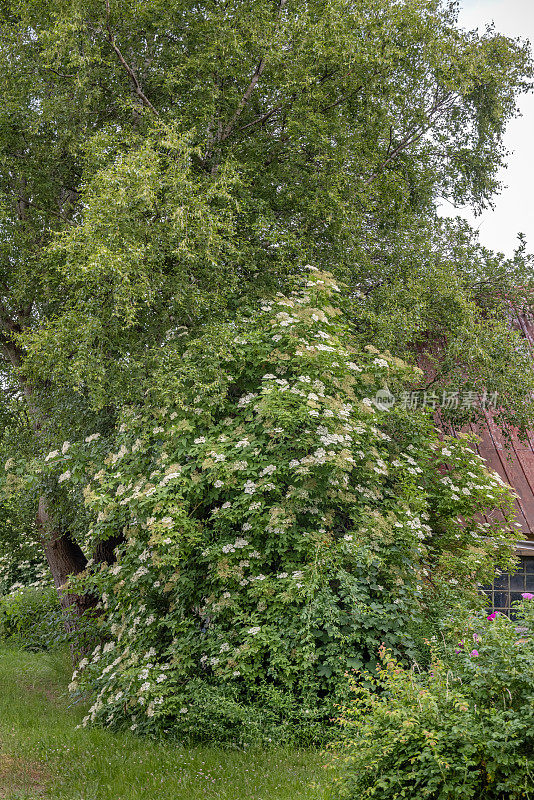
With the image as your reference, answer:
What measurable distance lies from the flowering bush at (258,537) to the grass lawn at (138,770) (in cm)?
36

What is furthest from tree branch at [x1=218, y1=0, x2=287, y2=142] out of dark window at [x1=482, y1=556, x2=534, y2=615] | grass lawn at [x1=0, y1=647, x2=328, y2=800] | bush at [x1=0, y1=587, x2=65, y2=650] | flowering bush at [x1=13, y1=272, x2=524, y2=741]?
bush at [x1=0, y1=587, x2=65, y2=650]

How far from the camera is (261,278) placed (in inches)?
404

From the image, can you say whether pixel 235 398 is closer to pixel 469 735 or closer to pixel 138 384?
pixel 138 384

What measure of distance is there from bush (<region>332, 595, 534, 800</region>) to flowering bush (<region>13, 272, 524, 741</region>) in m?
2.22

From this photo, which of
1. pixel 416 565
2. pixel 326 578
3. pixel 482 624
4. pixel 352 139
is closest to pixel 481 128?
pixel 352 139

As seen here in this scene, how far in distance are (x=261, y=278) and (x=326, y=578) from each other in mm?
4942

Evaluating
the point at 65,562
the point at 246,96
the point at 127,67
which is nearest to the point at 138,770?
the point at 65,562

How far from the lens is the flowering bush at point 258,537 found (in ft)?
22.5

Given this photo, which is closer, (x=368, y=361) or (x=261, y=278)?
(x=368, y=361)

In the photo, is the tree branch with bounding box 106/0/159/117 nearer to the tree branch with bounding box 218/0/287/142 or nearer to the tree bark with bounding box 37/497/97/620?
the tree branch with bounding box 218/0/287/142

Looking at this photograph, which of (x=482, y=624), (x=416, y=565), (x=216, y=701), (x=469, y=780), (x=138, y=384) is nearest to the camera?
(x=469, y=780)

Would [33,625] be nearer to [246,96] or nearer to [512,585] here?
[512,585]

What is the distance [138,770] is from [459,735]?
3411mm

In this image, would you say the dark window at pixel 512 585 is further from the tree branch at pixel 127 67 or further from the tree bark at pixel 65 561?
the tree branch at pixel 127 67
